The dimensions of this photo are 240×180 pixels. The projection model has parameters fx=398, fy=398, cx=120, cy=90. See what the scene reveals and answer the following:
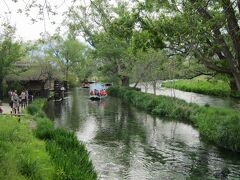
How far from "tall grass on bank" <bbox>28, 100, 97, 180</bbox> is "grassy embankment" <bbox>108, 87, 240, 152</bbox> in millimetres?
9595

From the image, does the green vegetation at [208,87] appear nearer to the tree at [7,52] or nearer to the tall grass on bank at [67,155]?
the tree at [7,52]

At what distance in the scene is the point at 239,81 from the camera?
60.6 feet

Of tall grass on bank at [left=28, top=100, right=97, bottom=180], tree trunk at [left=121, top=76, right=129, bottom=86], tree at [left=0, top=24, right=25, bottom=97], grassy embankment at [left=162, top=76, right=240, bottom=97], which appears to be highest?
tree at [left=0, top=24, right=25, bottom=97]

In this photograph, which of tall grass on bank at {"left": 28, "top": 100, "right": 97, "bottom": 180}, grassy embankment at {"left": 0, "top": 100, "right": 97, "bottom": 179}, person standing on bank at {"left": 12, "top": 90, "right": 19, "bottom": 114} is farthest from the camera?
person standing on bank at {"left": 12, "top": 90, "right": 19, "bottom": 114}

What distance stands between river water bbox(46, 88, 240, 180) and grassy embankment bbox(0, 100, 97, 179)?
227 centimetres

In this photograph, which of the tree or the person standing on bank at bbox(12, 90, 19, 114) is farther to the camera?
the tree

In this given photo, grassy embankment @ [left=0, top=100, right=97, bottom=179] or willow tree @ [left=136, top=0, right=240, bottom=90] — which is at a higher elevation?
willow tree @ [left=136, top=0, right=240, bottom=90]

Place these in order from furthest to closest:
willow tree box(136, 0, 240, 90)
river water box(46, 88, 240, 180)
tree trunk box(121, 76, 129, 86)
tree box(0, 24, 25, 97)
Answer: tree trunk box(121, 76, 129, 86) < tree box(0, 24, 25, 97) < river water box(46, 88, 240, 180) < willow tree box(136, 0, 240, 90)

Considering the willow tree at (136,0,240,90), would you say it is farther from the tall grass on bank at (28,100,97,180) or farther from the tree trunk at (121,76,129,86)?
the tree trunk at (121,76,129,86)

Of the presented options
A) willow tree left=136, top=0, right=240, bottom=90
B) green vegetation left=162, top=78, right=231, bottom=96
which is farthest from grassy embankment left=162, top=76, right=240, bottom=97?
willow tree left=136, top=0, right=240, bottom=90

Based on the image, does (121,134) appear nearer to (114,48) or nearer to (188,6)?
(188,6)

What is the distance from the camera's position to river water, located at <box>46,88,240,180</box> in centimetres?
1894

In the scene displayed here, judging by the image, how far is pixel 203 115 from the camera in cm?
3012

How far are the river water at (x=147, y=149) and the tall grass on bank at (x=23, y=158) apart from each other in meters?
3.41
